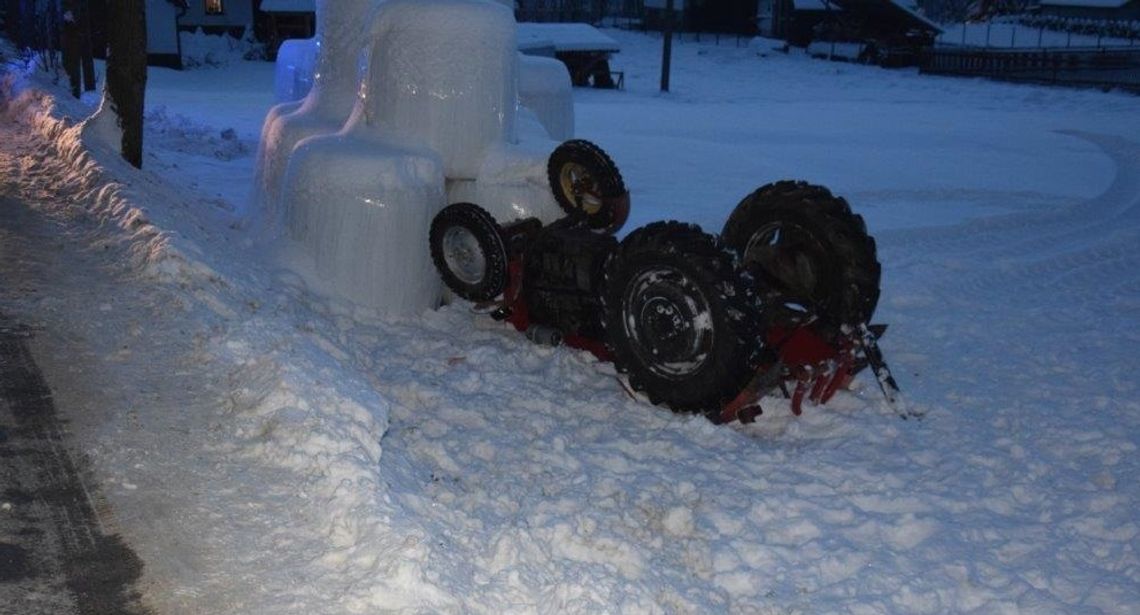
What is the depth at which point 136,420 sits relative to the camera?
17.0 ft

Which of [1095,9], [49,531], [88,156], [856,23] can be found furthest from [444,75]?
[1095,9]

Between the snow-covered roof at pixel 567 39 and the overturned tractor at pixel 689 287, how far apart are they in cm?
2688

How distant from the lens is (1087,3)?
4775 cm

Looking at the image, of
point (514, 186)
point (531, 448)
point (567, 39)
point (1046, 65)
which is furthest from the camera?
point (1046, 65)

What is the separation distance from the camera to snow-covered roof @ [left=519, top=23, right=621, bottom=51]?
34562mm

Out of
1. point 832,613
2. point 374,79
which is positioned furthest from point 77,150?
point 832,613

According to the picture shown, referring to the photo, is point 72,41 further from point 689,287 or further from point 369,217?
point 689,287

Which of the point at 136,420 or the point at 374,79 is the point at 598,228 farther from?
the point at 136,420

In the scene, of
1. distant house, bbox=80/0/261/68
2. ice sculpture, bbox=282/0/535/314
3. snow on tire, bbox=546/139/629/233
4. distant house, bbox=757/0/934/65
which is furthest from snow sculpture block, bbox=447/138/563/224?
distant house, bbox=757/0/934/65

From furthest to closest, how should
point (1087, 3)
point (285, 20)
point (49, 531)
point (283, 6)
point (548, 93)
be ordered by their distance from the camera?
point (1087, 3) < point (285, 20) < point (283, 6) < point (548, 93) < point (49, 531)

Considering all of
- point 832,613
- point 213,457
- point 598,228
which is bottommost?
point 832,613

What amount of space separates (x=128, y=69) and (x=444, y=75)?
18.9ft

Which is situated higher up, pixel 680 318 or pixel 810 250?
pixel 810 250

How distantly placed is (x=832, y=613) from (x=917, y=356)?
352cm
